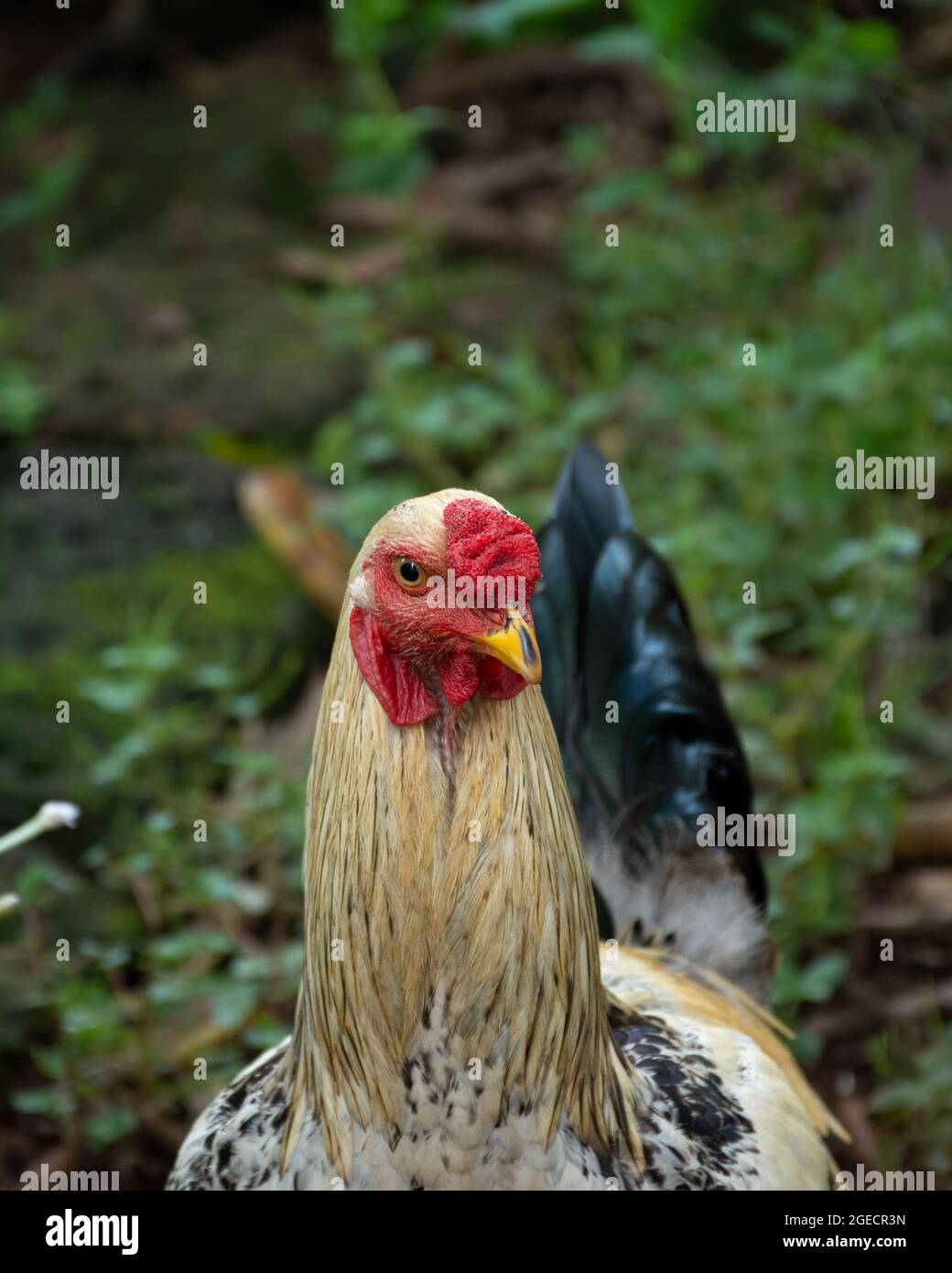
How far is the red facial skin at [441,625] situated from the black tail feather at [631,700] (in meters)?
1.05

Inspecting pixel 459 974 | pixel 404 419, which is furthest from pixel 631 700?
pixel 404 419

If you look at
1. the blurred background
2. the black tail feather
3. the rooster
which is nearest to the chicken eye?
the rooster

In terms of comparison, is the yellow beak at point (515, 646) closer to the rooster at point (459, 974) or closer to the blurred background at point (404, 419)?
the rooster at point (459, 974)

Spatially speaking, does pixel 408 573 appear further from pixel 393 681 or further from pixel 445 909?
pixel 445 909

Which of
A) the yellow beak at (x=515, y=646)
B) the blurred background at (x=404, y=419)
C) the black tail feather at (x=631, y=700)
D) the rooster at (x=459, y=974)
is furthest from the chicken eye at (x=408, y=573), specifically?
the blurred background at (x=404, y=419)

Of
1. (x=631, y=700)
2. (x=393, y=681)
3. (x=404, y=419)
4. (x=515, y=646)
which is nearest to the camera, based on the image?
(x=515, y=646)

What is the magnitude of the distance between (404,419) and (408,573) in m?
3.23

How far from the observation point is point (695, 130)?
6.25 m

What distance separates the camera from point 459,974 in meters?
2.24

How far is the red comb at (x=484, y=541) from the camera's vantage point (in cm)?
208

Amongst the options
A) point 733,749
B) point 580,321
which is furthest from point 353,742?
point 580,321

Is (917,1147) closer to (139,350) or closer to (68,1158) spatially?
(68,1158)

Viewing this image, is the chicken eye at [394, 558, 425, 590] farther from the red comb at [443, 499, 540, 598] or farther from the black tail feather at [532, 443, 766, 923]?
the black tail feather at [532, 443, 766, 923]

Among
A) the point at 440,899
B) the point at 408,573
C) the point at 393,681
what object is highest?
the point at 408,573
